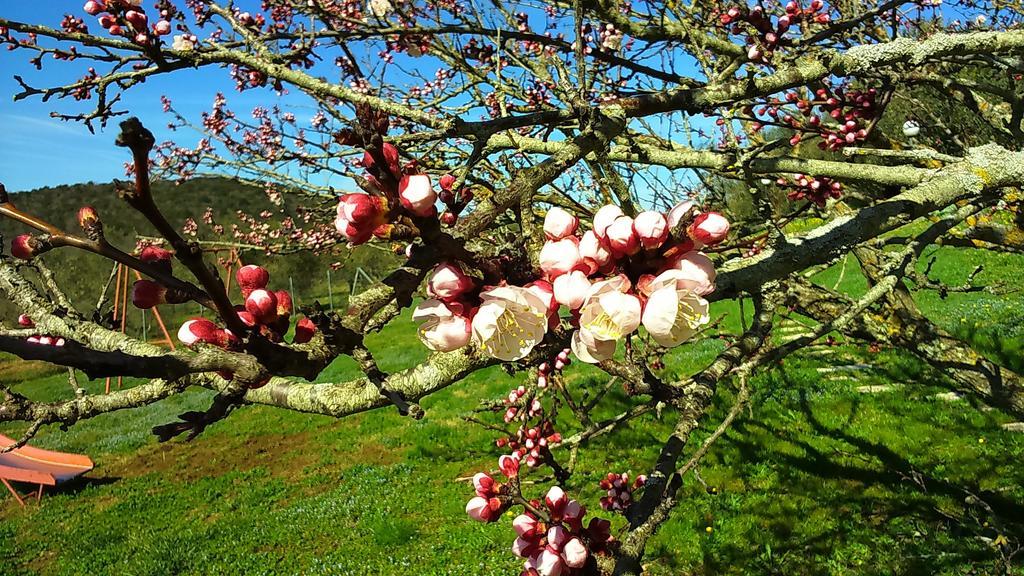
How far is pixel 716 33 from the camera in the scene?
11.5 ft

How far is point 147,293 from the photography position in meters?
0.96

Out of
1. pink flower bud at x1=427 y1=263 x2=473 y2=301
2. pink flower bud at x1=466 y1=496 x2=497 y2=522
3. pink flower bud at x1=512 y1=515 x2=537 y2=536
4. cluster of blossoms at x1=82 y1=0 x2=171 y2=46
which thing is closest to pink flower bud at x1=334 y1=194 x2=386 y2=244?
pink flower bud at x1=427 y1=263 x2=473 y2=301

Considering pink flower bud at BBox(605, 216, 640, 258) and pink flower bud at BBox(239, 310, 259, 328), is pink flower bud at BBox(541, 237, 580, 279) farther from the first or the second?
pink flower bud at BBox(239, 310, 259, 328)

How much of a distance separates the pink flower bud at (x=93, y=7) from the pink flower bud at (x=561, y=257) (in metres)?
2.49

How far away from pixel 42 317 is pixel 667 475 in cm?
154

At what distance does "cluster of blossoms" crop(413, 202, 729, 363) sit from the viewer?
2.89 feet

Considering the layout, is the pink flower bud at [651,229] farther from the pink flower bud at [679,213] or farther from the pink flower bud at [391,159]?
the pink flower bud at [391,159]

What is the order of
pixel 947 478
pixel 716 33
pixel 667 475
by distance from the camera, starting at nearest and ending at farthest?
pixel 667 475, pixel 716 33, pixel 947 478

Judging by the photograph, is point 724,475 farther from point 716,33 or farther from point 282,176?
point 282,176

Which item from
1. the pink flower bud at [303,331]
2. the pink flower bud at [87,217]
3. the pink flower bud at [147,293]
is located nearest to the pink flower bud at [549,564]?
the pink flower bud at [303,331]

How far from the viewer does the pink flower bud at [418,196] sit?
76 centimetres

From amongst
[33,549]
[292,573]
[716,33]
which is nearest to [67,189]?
[33,549]

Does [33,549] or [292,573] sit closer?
[292,573]

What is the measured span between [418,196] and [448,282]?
18cm
